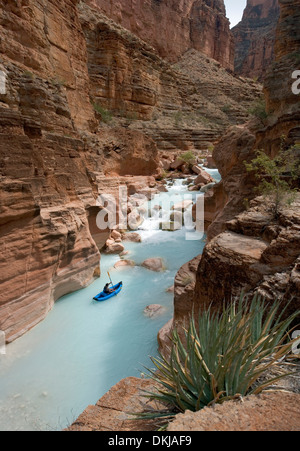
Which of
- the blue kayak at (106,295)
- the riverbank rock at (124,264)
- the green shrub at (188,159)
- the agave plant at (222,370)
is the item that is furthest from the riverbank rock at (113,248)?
the green shrub at (188,159)

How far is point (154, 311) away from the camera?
19.6 ft

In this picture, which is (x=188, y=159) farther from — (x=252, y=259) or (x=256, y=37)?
(x=256, y=37)

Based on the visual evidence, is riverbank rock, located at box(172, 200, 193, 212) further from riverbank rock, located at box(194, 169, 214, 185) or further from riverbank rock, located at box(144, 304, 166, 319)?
riverbank rock, located at box(144, 304, 166, 319)

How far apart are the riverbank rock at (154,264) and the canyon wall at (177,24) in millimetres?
33344

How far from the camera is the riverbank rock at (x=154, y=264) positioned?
27.1 feet

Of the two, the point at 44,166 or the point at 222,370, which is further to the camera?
the point at 44,166

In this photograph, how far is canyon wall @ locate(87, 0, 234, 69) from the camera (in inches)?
1280

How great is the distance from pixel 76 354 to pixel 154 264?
405 centimetres

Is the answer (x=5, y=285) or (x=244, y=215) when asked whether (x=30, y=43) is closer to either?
(x=5, y=285)

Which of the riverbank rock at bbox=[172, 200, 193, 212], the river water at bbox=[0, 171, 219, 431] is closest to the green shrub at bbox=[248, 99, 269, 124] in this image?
the riverbank rock at bbox=[172, 200, 193, 212]

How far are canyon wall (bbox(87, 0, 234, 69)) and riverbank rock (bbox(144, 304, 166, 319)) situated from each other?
116ft

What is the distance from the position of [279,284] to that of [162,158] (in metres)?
20.6

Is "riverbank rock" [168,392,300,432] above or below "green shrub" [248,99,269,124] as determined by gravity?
below

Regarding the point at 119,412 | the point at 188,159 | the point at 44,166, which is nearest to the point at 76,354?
the point at 119,412
